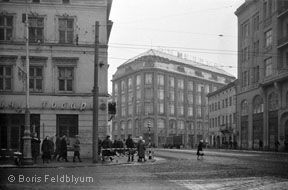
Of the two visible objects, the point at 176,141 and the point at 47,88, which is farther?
the point at 176,141

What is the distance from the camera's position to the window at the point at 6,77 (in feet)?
109

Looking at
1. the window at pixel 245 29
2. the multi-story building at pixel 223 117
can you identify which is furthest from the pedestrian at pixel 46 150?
the multi-story building at pixel 223 117

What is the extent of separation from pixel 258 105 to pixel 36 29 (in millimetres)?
37876

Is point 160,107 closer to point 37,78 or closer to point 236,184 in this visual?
point 37,78

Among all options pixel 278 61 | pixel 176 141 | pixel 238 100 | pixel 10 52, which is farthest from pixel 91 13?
pixel 176 141

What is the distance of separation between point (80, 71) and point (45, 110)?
3.79m

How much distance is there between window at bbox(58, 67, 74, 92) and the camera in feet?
112

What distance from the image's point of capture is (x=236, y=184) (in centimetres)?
1445

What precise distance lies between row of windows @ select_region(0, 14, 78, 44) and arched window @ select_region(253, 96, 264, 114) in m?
35.2

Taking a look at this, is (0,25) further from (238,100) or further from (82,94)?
(238,100)

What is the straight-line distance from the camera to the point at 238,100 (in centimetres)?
7012

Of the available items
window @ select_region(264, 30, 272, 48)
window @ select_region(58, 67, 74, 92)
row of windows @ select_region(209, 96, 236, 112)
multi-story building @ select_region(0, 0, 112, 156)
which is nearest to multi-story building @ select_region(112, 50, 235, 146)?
row of windows @ select_region(209, 96, 236, 112)

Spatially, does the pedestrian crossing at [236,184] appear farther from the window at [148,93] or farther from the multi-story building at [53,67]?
the window at [148,93]

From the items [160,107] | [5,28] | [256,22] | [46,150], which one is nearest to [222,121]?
[160,107]
